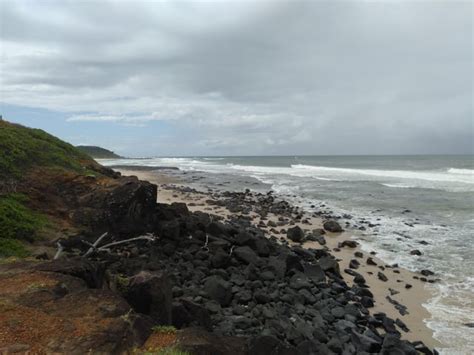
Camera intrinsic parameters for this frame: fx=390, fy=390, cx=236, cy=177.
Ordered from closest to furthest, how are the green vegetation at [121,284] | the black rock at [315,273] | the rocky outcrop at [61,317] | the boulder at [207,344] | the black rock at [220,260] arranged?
the rocky outcrop at [61,317] < the boulder at [207,344] < the green vegetation at [121,284] < the black rock at [220,260] < the black rock at [315,273]

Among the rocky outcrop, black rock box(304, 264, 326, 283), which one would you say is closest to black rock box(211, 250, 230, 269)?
black rock box(304, 264, 326, 283)

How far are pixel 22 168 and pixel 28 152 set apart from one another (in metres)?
1.00

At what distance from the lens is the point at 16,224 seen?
995 cm

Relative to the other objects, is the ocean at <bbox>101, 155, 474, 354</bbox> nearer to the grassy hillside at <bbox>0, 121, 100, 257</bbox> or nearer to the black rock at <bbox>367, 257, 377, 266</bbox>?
the black rock at <bbox>367, 257, 377, 266</bbox>

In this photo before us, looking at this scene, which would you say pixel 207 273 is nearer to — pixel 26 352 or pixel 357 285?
pixel 357 285

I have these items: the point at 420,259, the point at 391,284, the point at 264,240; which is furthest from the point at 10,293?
the point at 420,259

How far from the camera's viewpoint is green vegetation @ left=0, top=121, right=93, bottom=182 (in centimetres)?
1249

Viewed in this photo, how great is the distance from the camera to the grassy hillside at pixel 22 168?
9742 millimetres

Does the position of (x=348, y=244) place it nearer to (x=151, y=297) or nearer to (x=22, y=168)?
(x=151, y=297)

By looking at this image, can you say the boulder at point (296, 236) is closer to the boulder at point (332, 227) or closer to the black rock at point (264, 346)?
the boulder at point (332, 227)

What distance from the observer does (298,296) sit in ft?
32.5

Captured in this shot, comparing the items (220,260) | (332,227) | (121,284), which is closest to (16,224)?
(121,284)

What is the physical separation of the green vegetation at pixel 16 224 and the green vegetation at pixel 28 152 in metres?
1.35

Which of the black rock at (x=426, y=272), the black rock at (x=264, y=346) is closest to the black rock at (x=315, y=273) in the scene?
the black rock at (x=426, y=272)
